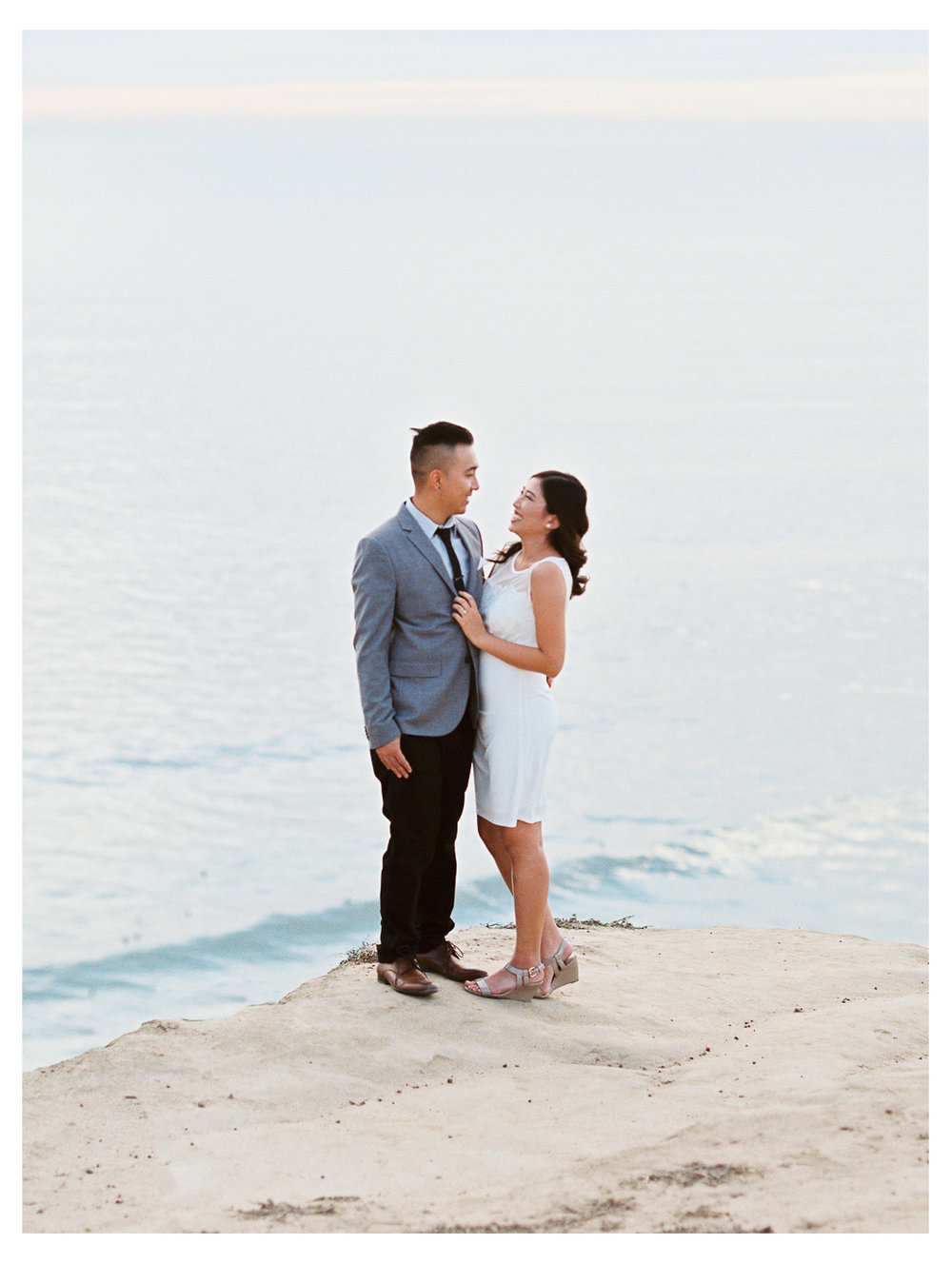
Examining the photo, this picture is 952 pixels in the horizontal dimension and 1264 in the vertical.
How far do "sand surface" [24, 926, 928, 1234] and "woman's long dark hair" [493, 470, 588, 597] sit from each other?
1679 mm

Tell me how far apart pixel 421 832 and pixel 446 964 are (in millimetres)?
659

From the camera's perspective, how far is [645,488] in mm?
29844

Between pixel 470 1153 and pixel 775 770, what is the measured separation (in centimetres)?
1334

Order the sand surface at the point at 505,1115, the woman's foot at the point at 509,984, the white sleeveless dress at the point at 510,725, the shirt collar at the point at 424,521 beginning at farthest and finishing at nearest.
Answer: the woman's foot at the point at 509,984, the white sleeveless dress at the point at 510,725, the shirt collar at the point at 424,521, the sand surface at the point at 505,1115

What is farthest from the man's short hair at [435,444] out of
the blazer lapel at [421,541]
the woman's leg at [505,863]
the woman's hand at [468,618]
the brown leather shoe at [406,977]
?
the brown leather shoe at [406,977]

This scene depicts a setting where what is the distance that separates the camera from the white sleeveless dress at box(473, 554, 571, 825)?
16.7ft

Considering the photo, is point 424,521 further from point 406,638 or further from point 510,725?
point 510,725

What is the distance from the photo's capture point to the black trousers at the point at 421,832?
16.4 ft

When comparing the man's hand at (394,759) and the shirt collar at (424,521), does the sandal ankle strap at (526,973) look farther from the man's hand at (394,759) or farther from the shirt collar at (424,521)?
the shirt collar at (424,521)

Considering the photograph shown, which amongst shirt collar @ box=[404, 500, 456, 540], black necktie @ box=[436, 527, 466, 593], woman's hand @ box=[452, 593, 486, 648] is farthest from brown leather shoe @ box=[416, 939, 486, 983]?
shirt collar @ box=[404, 500, 456, 540]

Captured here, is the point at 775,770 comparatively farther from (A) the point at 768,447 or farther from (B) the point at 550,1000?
(A) the point at 768,447

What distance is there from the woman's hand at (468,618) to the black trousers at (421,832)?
1.17 feet

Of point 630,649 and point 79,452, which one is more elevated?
point 79,452

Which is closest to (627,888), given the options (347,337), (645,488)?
(645,488)
